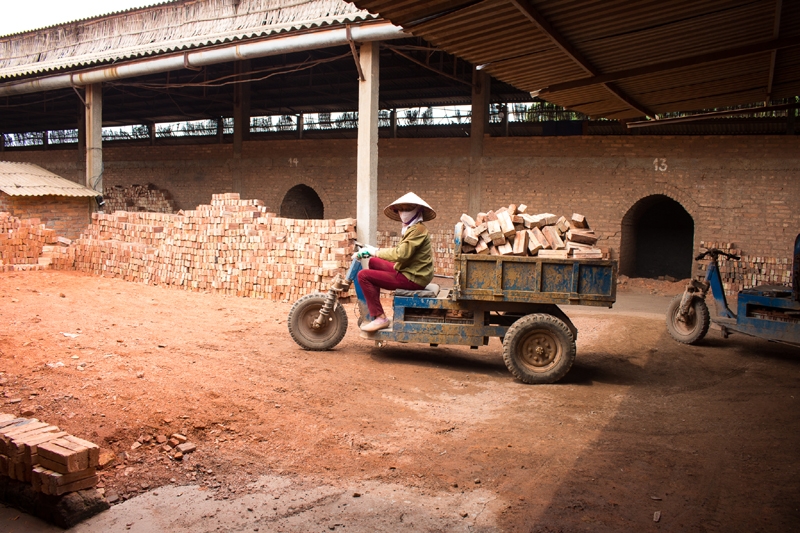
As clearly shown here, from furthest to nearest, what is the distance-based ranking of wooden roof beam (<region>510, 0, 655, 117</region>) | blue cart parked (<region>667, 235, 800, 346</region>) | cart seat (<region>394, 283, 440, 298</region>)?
1. blue cart parked (<region>667, 235, 800, 346</region>)
2. cart seat (<region>394, 283, 440, 298</region>)
3. wooden roof beam (<region>510, 0, 655, 117</region>)

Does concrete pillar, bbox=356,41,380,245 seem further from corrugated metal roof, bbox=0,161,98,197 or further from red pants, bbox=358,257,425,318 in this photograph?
corrugated metal roof, bbox=0,161,98,197

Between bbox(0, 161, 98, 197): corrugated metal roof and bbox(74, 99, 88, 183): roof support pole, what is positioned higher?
bbox(74, 99, 88, 183): roof support pole

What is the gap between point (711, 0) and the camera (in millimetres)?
4391

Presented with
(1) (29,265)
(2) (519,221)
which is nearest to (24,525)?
(2) (519,221)

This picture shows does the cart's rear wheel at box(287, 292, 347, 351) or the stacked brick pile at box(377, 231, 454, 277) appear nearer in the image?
the cart's rear wheel at box(287, 292, 347, 351)

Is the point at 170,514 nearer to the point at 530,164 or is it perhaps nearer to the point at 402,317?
the point at 402,317

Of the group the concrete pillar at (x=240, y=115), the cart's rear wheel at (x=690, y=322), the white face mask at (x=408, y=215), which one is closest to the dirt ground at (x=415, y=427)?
the cart's rear wheel at (x=690, y=322)

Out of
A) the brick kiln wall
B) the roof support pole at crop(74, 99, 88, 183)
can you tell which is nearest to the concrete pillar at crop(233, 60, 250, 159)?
the brick kiln wall

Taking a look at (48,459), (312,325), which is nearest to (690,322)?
(312,325)

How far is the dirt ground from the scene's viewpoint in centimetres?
369

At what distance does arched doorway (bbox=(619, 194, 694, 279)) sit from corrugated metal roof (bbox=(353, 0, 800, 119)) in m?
9.29

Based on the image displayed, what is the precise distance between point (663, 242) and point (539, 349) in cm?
1144

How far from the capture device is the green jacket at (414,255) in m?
6.79

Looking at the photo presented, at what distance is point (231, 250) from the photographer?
39.5ft
